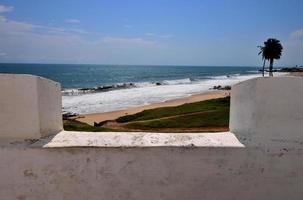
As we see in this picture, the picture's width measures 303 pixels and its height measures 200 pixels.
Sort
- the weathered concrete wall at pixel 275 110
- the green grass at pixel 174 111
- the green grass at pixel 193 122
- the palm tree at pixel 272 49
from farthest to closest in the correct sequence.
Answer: the palm tree at pixel 272 49 → the green grass at pixel 174 111 → the green grass at pixel 193 122 → the weathered concrete wall at pixel 275 110

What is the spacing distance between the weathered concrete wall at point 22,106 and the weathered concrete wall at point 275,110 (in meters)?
1.65

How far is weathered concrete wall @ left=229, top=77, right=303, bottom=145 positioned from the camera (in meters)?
2.86

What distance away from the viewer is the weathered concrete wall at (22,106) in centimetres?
288

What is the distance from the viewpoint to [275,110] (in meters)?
2.88

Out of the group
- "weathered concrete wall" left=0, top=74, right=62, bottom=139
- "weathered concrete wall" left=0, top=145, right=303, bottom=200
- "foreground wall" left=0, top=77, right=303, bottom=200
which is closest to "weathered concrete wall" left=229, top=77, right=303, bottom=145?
"foreground wall" left=0, top=77, right=303, bottom=200

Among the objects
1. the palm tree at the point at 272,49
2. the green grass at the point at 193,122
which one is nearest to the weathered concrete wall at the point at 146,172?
the green grass at the point at 193,122

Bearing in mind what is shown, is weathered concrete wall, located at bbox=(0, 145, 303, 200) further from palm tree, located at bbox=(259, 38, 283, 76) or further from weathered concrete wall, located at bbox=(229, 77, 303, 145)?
palm tree, located at bbox=(259, 38, 283, 76)

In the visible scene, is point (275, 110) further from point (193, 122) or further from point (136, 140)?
point (193, 122)

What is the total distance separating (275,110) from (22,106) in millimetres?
1972

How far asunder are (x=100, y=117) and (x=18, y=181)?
26.4 m

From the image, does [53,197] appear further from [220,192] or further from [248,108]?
[248,108]

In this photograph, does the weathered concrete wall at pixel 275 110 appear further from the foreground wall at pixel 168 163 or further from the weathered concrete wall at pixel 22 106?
the weathered concrete wall at pixel 22 106

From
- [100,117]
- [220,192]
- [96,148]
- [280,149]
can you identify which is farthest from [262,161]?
[100,117]

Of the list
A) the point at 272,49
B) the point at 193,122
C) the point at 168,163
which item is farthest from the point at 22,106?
the point at 272,49
